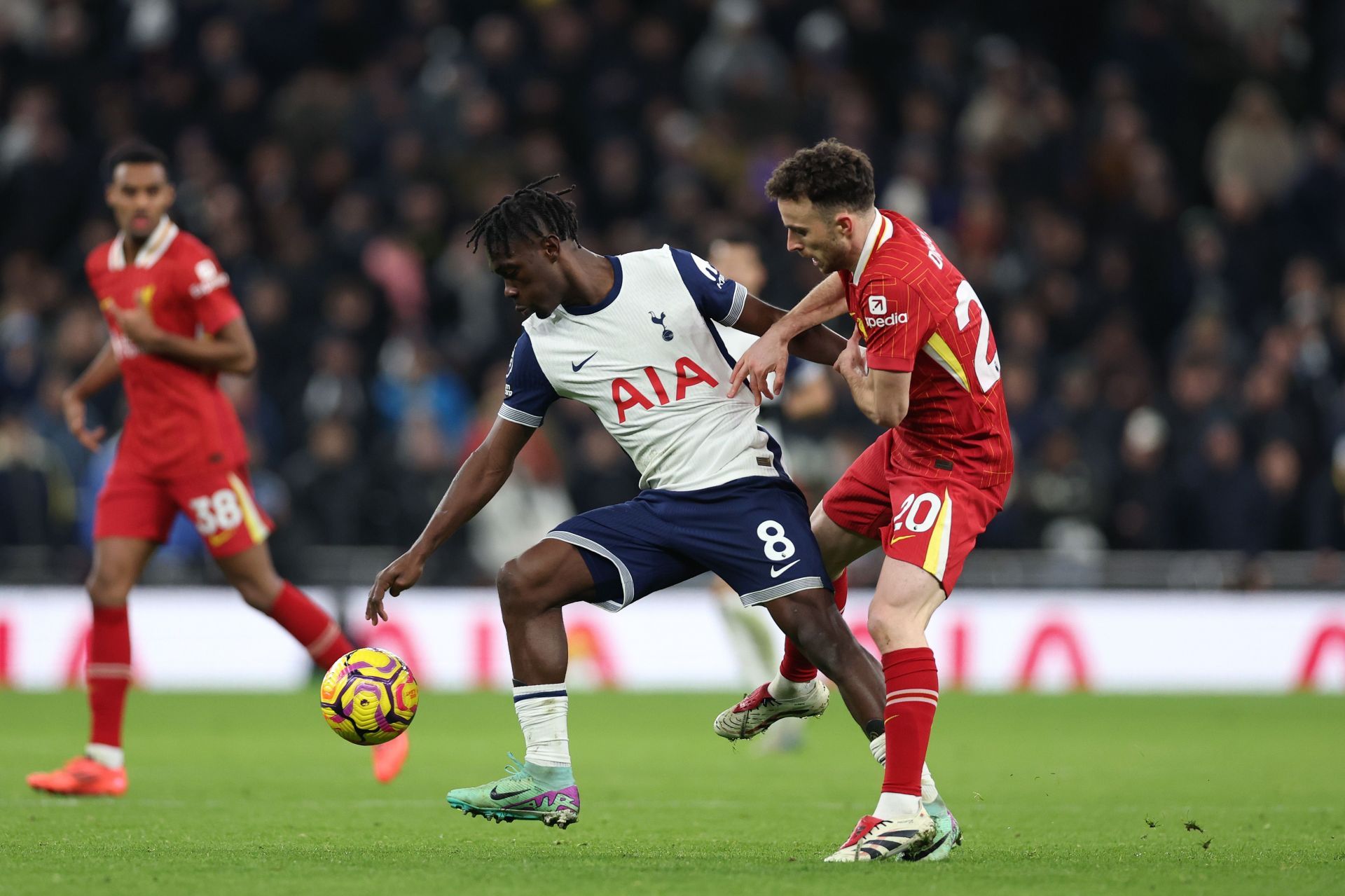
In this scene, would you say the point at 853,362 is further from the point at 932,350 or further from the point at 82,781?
the point at 82,781

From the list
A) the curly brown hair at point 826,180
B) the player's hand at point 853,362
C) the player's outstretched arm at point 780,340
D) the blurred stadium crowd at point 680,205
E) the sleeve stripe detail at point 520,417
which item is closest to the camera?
the curly brown hair at point 826,180

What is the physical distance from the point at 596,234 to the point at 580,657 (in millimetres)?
4118

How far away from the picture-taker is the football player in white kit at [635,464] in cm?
639

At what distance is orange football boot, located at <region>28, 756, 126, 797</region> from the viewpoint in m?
8.16

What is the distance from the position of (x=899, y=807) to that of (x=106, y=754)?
12.9ft

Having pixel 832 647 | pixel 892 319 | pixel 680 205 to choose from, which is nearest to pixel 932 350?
pixel 892 319

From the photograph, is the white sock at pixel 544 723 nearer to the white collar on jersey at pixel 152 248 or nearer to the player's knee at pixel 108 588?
the player's knee at pixel 108 588

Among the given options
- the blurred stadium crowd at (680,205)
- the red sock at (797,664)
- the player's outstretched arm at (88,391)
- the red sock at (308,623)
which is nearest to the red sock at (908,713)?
the red sock at (797,664)

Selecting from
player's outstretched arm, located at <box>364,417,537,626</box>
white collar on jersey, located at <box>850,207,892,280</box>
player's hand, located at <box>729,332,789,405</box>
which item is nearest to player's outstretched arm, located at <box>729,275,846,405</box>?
player's hand, located at <box>729,332,789,405</box>

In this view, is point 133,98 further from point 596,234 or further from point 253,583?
point 253,583

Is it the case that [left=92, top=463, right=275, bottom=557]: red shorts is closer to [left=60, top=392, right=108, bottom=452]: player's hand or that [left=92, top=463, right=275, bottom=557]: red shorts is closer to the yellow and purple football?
[left=60, top=392, right=108, bottom=452]: player's hand

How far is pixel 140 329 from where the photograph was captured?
27.0 ft

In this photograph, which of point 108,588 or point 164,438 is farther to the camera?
point 164,438

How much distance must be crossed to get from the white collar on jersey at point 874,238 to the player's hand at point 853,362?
213 mm
